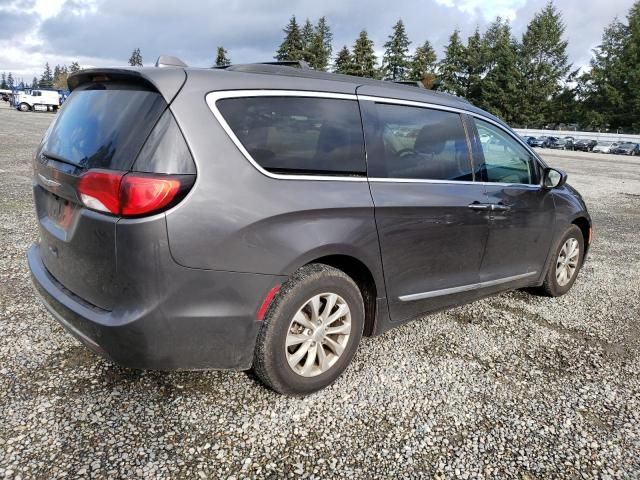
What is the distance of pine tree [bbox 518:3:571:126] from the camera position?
236 feet

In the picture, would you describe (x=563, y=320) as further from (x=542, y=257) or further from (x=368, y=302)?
(x=368, y=302)

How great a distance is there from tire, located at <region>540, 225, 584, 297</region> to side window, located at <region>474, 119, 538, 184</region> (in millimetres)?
776

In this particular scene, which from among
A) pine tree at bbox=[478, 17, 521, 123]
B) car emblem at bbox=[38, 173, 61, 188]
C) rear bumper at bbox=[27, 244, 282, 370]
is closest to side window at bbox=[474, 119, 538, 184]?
rear bumper at bbox=[27, 244, 282, 370]

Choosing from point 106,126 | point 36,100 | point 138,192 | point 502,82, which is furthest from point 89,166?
point 502,82

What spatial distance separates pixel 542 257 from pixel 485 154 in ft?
3.87

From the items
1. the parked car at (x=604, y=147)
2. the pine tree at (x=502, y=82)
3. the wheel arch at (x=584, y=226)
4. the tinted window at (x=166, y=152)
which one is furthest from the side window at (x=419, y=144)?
the pine tree at (x=502, y=82)

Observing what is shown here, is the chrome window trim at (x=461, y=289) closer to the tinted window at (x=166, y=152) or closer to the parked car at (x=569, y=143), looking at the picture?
the tinted window at (x=166, y=152)

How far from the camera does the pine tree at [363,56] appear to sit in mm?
76812

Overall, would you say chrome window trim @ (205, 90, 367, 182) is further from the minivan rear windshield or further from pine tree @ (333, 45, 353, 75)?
pine tree @ (333, 45, 353, 75)

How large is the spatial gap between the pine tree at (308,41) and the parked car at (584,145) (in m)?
41.6

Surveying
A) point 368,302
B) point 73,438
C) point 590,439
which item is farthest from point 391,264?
point 73,438

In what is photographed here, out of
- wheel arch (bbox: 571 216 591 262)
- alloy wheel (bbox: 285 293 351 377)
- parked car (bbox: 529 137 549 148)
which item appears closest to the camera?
alloy wheel (bbox: 285 293 351 377)

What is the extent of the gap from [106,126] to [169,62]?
52cm

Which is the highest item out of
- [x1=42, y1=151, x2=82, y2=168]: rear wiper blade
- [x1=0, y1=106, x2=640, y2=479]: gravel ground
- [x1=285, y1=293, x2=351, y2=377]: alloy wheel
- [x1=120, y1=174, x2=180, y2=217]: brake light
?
[x1=42, y1=151, x2=82, y2=168]: rear wiper blade
